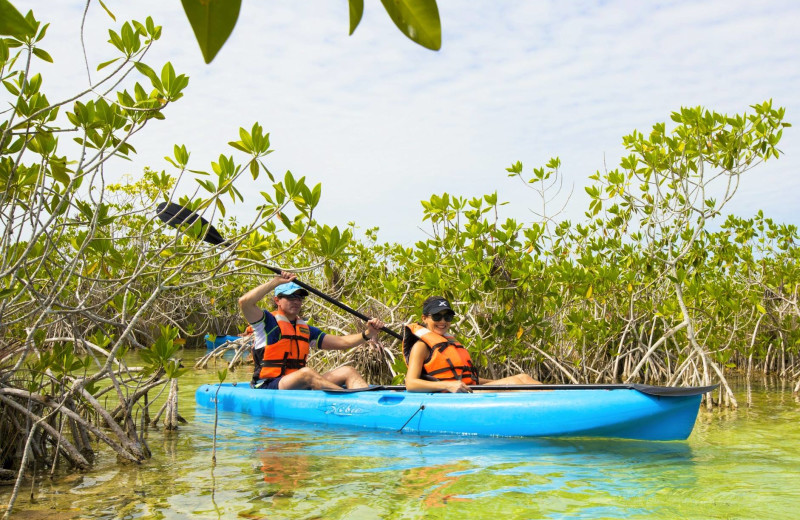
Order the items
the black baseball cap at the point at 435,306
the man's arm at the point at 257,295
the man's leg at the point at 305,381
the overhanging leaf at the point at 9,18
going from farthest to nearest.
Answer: the man's leg at the point at 305,381 → the black baseball cap at the point at 435,306 → the man's arm at the point at 257,295 → the overhanging leaf at the point at 9,18

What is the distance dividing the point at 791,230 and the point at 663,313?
3.82 metres

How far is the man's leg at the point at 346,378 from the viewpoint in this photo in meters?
6.30

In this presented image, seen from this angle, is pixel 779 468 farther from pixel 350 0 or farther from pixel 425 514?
pixel 350 0

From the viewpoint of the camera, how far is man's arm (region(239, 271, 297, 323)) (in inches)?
199

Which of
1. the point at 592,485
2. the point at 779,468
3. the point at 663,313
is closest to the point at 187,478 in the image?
the point at 592,485

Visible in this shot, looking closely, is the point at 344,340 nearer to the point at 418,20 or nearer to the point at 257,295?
the point at 257,295

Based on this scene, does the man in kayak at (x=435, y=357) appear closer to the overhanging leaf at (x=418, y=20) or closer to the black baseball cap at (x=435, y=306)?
the black baseball cap at (x=435, y=306)

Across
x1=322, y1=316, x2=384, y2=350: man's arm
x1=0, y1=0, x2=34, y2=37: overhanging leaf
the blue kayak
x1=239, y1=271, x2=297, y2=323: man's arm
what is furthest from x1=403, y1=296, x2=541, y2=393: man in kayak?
x1=0, y1=0, x2=34, y2=37: overhanging leaf

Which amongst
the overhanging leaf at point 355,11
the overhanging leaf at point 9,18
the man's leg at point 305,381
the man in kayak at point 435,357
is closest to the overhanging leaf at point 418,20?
the overhanging leaf at point 355,11

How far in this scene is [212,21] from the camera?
1.91 feet

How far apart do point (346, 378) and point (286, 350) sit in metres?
0.62

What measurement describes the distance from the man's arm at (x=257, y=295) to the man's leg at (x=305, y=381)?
672 mm

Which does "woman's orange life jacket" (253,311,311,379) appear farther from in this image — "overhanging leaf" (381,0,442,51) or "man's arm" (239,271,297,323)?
"overhanging leaf" (381,0,442,51)

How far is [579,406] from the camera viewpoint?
4.75 m
